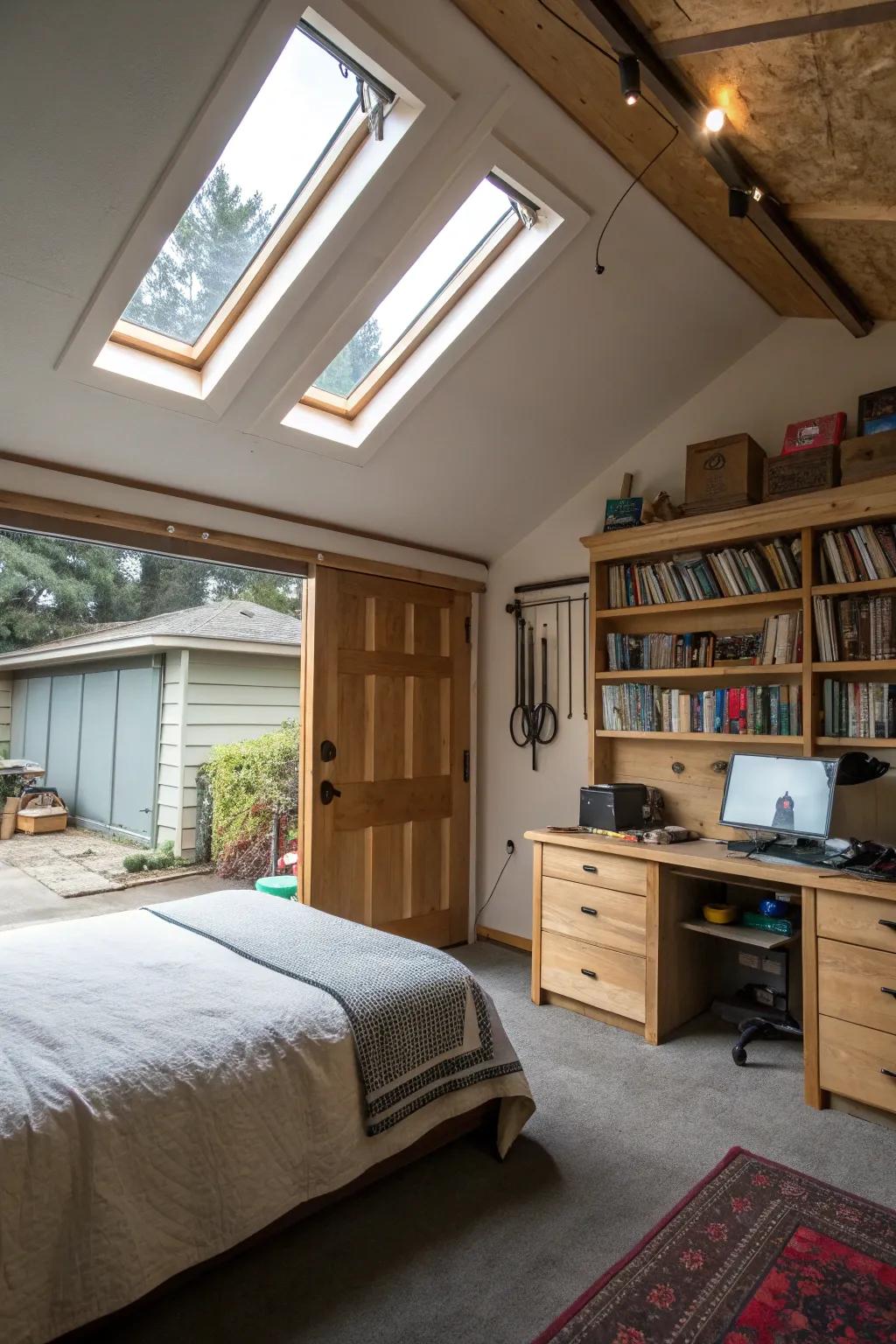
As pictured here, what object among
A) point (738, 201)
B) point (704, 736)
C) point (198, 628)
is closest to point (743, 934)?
point (704, 736)

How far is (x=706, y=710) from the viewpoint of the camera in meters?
3.48

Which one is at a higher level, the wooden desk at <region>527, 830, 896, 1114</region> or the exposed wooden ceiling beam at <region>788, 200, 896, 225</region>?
the exposed wooden ceiling beam at <region>788, 200, 896, 225</region>

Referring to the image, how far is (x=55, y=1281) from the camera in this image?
1.43 meters

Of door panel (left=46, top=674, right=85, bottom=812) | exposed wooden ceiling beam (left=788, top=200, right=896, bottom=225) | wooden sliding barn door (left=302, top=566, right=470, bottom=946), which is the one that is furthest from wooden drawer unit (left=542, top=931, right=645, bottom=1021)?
door panel (left=46, top=674, right=85, bottom=812)

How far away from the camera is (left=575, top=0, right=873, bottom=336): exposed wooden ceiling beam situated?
1926 millimetres

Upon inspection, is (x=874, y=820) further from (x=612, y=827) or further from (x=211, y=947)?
(x=211, y=947)

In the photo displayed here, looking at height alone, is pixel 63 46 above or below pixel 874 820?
above

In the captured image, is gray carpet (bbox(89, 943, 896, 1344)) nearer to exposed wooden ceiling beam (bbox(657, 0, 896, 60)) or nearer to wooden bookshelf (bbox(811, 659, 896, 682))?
wooden bookshelf (bbox(811, 659, 896, 682))

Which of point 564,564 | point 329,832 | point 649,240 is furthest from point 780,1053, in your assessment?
point 649,240

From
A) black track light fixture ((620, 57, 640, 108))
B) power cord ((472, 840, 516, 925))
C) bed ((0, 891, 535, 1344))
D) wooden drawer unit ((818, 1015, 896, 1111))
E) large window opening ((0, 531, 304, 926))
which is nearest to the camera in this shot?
bed ((0, 891, 535, 1344))

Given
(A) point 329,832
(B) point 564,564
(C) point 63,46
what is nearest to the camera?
(C) point 63,46

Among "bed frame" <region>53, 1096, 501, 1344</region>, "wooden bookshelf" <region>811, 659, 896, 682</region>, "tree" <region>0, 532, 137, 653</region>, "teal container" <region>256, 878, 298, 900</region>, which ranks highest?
"tree" <region>0, 532, 137, 653</region>

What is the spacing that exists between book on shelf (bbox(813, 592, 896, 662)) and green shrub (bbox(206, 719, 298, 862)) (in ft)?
12.7

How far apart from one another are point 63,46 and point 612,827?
3.17 m
